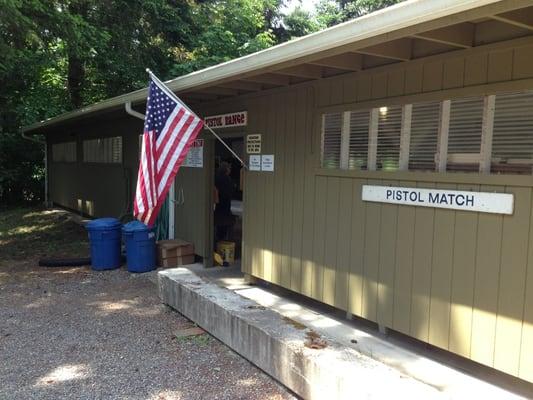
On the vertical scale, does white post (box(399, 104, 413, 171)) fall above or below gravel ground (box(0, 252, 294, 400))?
above

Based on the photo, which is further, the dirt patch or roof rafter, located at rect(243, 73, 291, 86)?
roof rafter, located at rect(243, 73, 291, 86)

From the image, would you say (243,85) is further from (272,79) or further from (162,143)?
(162,143)

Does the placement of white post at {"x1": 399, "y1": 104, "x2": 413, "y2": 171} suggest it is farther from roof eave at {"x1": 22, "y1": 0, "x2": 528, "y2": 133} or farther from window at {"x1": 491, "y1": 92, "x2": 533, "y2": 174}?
roof eave at {"x1": 22, "y1": 0, "x2": 528, "y2": 133}

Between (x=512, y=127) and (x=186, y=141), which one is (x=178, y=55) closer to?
(x=186, y=141)

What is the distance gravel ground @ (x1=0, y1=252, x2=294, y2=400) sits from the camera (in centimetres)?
402

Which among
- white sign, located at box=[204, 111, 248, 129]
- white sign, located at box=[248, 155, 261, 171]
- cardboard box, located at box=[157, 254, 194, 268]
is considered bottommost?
cardboard box, located at box=[157, 254, 194, 268]

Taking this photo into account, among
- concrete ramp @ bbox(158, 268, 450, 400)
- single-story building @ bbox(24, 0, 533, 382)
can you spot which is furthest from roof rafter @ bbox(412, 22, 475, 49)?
concrete ramp @ bbox(158, 268, 450, 400)

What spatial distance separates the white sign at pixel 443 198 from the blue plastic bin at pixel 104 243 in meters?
5.03

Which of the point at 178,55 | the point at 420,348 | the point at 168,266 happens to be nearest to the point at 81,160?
the point at 178,55

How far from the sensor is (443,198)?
3.87 metres

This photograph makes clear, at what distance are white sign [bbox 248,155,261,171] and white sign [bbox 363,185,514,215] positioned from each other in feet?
6.10

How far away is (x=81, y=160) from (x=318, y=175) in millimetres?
10731

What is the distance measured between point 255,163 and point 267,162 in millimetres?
264

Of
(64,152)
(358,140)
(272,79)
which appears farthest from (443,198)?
(64,152)
